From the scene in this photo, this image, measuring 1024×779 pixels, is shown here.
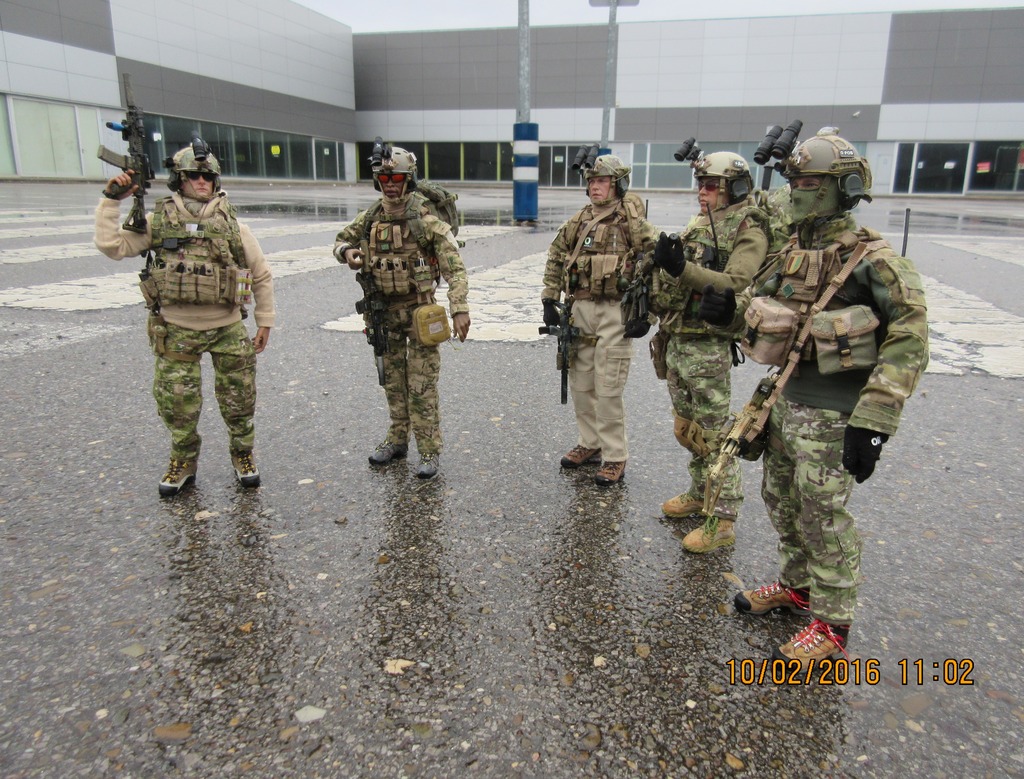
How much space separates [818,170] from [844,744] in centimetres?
194

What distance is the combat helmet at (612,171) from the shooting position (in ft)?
13.0

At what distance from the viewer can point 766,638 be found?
9.28ft

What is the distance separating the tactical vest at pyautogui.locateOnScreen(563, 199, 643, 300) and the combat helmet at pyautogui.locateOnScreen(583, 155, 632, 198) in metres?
0.10

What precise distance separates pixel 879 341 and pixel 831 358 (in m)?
0.20

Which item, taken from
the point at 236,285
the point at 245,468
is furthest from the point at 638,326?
the point at 245,468

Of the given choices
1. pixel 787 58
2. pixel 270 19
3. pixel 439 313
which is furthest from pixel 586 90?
pixel 439 313

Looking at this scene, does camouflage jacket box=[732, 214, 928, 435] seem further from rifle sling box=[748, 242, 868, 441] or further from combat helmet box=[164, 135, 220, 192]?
combat helmet box=[164, 135, 220, 192]

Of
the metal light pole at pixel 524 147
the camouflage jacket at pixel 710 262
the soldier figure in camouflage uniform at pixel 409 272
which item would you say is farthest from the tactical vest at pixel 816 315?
the metal light pole at pixel 524 147

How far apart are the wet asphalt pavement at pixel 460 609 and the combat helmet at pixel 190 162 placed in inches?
66.9

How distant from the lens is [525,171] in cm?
1867

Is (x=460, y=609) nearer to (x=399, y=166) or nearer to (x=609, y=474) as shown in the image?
(x=609, y=474)

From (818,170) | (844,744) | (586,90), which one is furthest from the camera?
(586,90)

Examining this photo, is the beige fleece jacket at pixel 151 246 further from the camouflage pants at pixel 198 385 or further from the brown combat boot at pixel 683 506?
the brown combat boot at pixel 683 506

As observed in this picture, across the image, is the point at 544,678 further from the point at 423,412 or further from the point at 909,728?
the point at 423,412
